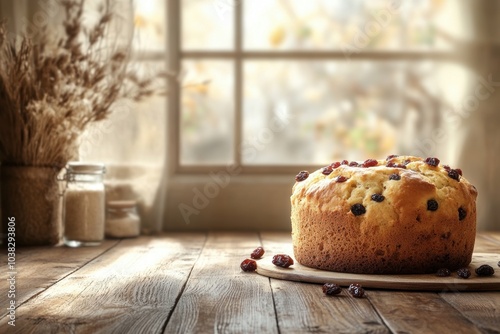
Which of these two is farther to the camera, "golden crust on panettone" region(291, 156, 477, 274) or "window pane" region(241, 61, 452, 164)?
"window pane" region(241, 61, 452, 164)

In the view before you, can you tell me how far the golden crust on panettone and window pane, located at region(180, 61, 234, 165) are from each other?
1.73 meters

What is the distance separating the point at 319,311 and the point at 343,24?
2547 mm

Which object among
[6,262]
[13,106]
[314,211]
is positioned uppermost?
[13,106]

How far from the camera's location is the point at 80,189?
9.56 ft

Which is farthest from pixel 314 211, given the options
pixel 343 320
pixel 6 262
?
pixel 6 262

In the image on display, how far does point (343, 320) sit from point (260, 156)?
241 cm

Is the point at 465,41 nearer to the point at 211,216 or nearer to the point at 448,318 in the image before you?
the point at 211,216

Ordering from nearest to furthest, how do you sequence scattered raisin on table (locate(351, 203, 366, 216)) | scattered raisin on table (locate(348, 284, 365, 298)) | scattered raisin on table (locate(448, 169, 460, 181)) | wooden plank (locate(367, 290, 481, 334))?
1. wooden plank (locate(367, 290, 481, 334))
2. scattered raisin on table (locate(348, 284, 365, 298))
3. scattered raisin on table (locate(351, 203, 366, 216))
4. scattered raisin on table (locate(448, 169, 460, 181))

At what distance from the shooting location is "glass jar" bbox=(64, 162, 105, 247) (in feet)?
9.52

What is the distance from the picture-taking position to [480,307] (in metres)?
1.63

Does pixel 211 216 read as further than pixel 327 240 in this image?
Yes

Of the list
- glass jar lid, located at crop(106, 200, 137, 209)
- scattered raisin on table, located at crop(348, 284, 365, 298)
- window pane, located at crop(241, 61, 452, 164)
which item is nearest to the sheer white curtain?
window pane, located at crop(241, 61, 452, 164)

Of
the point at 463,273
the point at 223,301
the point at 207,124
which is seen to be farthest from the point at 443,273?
the point at 207,124

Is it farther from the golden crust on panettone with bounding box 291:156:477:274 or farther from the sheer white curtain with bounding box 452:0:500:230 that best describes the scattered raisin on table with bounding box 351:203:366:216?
the sheer white curtain with bounding box 452:0:500:230
